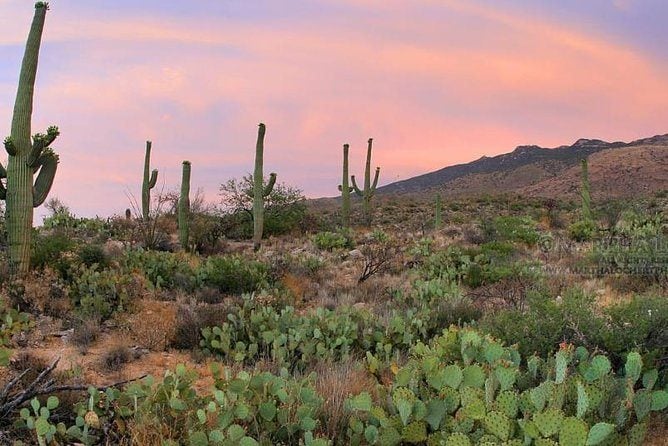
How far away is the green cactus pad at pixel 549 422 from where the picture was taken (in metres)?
2.70

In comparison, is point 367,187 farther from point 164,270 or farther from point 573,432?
point 573,432

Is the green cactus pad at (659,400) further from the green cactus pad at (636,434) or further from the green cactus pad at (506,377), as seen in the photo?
the green cactus pad at (506,377)

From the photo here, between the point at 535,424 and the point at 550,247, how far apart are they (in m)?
13.2

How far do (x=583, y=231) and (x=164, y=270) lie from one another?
42.8 ft

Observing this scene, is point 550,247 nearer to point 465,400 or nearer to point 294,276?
point 294,276

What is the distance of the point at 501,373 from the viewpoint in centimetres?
326

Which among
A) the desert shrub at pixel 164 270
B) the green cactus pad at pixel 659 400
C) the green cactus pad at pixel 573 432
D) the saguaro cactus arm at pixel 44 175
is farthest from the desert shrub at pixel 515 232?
the green cactus pad at pixel 573 432

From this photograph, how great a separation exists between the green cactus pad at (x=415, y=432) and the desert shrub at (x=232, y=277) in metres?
7.00

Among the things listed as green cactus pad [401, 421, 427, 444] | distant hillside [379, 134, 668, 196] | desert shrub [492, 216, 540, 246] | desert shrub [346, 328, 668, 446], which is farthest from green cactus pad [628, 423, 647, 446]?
distant hillside [379, 134, 668, 196]

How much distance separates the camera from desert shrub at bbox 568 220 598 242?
57.3 ft

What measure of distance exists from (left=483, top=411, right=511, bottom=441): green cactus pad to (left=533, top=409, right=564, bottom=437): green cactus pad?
16 cm

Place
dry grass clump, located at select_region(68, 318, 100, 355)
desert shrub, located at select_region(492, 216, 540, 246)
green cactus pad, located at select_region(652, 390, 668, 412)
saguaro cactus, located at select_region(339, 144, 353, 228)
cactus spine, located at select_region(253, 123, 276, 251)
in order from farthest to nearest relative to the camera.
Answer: saguaro cactus, located at select_region(339, 144, 353, 228)
cactus spine, located at select_region(253, 123, 276, 251)
desert shrub, located at select_region(492, 216, 540, 246)
dry grass clump, located at select_region(68, 318, 100, 355)
green cactus pad, located at select_region(652, 390, 668, 412)

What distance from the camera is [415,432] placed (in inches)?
123

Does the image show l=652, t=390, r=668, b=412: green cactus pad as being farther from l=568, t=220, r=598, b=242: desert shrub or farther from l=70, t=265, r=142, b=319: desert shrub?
l=568, t=220, r=598, b=242: desert shrub
